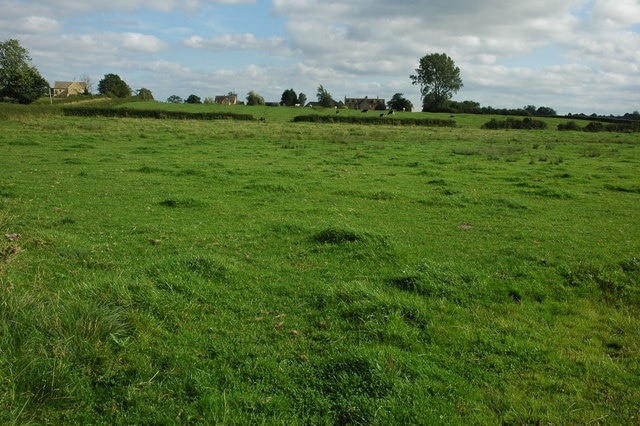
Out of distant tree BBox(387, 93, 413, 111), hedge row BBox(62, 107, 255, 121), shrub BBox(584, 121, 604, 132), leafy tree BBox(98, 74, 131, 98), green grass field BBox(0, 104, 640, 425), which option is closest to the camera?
green grass field BBox(0, 104, 640, 425)

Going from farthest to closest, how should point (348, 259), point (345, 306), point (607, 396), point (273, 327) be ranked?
point (348, 259) < point (345, 306) < point (273, 327) < point (607, 396)

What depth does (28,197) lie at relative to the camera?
1417cm

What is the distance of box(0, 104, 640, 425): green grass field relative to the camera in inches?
189

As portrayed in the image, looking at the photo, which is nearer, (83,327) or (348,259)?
(83,327)

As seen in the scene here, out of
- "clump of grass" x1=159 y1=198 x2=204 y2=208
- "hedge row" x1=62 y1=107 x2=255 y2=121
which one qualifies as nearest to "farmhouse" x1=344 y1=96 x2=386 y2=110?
"hedge row" x1=62 y1=107 x2=255 y2=121

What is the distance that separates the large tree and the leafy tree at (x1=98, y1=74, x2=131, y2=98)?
263 feet

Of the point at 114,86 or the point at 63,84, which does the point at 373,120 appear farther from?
the point at 63,84

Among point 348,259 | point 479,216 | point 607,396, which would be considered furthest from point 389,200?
point 607,396

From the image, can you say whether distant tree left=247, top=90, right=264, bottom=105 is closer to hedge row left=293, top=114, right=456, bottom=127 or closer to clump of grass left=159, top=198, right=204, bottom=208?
hedge row left=293, top=114, right=456, bottom=127

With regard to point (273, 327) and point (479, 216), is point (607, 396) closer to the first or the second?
point (273, 327)

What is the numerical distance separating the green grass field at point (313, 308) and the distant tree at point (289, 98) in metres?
117

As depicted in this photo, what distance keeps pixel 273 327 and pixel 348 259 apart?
3.19 m

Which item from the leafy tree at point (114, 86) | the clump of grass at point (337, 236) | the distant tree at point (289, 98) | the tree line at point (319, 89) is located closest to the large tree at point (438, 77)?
the tree line at point (319, 89)

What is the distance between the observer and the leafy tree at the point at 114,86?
416 ft
